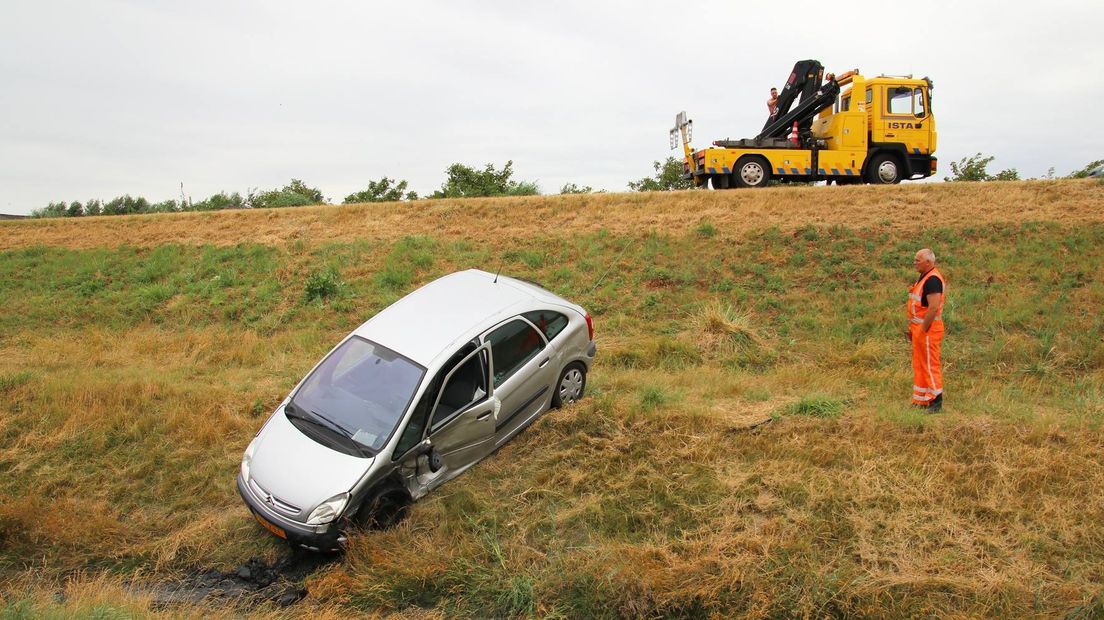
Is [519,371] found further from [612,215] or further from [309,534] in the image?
[612,215]

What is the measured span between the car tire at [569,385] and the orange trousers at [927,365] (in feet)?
11.0

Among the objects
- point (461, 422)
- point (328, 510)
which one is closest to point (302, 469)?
point (328, 510)

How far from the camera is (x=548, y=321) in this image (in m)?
6.49

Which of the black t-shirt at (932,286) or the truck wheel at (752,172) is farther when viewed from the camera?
the truck wheel at (752,172)

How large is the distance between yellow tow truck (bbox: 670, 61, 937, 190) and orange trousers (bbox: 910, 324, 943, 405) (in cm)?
855

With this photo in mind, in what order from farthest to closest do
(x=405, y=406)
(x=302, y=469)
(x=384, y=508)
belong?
(x=405, y=406) → (x=384, y=508) → (x=302, y=469)

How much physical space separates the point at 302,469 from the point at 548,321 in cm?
264

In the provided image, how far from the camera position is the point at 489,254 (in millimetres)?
13102

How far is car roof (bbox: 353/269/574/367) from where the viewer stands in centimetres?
566

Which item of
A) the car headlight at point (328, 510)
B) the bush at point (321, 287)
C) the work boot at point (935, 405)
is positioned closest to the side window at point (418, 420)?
the car headlight at point (328, 510)

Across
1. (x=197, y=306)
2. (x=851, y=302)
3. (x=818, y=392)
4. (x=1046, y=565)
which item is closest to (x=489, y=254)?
(x=197, y=306)

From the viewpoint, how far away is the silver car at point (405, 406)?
16.0 feet

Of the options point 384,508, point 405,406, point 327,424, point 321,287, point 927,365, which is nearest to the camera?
point 384,508

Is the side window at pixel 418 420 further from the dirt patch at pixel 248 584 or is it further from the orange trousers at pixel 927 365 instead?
the orange trousers at pixel 927 365
